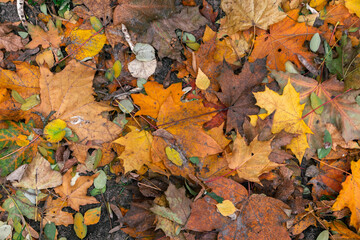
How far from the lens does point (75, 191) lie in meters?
1.86

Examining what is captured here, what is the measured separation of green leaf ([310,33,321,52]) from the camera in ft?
5.93

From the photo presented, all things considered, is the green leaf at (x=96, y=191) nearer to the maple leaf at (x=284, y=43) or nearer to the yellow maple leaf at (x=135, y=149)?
the yellow maple leaf at (x=135, y=149)

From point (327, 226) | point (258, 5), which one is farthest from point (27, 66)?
point (327, 226)

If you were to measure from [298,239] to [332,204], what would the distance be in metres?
0.35

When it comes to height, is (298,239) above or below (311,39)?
below

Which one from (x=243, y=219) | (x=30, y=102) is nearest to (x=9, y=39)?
(x=30, y=102)

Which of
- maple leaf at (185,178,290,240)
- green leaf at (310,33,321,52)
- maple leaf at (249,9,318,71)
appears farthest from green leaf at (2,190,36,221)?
green leaf at (310,33,321,52)

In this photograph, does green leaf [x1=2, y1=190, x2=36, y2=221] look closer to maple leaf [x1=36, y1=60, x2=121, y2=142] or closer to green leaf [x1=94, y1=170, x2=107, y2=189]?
green leaf [x1=94, y1=170, x2=107, y2=189]

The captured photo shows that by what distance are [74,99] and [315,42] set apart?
176 centimetres

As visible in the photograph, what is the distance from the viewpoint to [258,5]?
174 cm

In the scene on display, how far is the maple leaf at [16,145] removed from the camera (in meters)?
1.76

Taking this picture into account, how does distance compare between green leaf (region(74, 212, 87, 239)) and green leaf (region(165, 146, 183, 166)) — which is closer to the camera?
green leaf (region(165, 146, 183, 166))

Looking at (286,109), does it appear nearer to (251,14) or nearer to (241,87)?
(241,87)

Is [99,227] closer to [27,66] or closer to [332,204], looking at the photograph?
[27,66]
